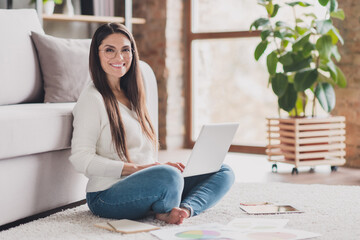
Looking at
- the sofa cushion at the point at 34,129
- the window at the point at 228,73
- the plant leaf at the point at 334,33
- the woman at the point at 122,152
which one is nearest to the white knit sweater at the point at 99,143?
the woman at the point at 122,152

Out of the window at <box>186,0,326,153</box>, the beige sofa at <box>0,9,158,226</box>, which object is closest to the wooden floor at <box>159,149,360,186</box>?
the window at <box>186,0,326,153</box>

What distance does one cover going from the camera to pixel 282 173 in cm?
360

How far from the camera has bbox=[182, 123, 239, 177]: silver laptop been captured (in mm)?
2109

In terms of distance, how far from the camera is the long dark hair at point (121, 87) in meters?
2.18

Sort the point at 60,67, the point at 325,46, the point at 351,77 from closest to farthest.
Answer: the point at 60,67 < the point at 325,46 < the point at 351,77

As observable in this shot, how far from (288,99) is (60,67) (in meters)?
1.51

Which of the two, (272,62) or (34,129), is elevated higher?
(272,62)

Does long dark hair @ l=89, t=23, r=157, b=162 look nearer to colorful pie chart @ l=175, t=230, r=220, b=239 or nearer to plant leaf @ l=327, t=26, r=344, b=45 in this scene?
colorful pie chart @ l=175, t=230, r=220, b=239

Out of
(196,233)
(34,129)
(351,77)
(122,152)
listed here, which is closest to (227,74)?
(351,77)

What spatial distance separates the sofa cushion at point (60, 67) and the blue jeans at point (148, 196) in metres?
0.74

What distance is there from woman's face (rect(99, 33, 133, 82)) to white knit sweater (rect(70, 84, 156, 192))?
4.1 inches

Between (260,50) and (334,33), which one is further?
(260,50)

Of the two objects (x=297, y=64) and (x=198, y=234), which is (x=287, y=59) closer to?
(x=297, y=64)

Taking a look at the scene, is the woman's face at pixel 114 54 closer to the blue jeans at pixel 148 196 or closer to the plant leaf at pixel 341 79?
the blue jeans at pixel 148 196
